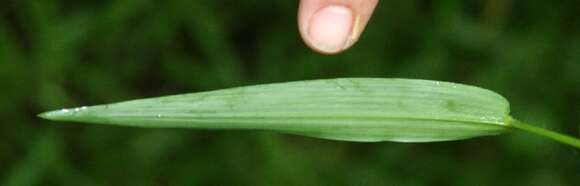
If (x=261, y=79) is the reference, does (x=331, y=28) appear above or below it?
above

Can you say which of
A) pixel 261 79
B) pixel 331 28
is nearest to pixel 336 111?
pixel 331 28

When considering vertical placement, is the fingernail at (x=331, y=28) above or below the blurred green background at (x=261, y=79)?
above

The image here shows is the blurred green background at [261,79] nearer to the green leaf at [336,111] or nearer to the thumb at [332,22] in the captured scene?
the thumb at [332,22]

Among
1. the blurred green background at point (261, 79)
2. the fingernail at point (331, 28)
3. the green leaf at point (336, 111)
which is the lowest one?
the blurred green background at point (261, 79)

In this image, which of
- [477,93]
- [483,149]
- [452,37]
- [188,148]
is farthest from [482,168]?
[477,93]

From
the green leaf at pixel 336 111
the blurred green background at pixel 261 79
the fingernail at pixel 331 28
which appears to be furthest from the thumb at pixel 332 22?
the blurred green background at pixel 261 79

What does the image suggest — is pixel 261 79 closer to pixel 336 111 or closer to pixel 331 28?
pixel 331 28
